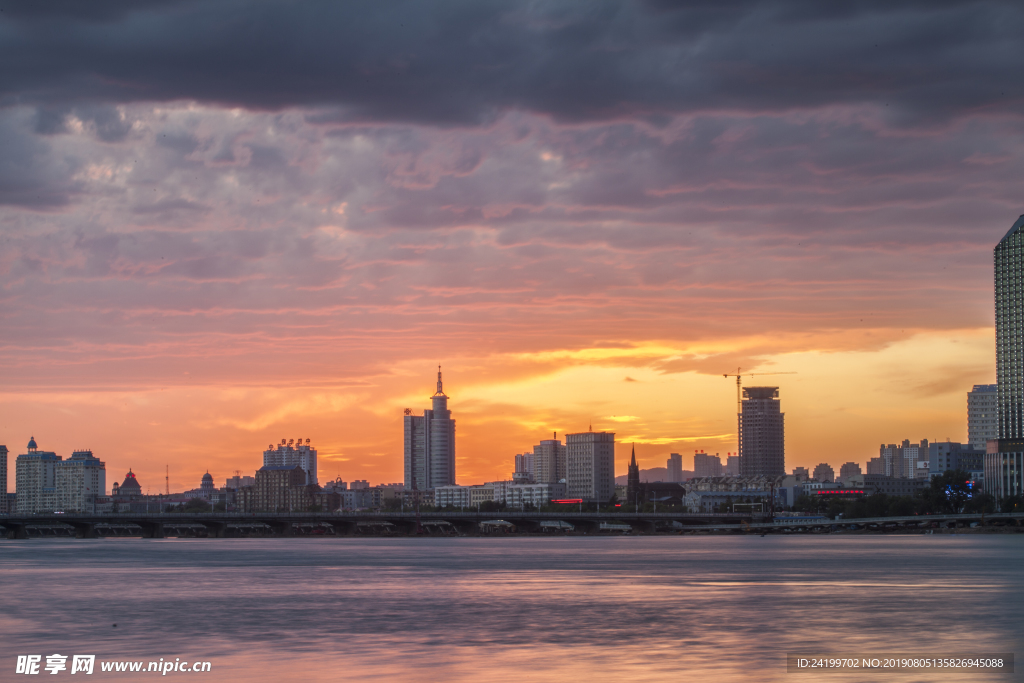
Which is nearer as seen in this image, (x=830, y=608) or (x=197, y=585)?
(x=830, y=608)

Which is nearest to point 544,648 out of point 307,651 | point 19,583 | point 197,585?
point 307,651

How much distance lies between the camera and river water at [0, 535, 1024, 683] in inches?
1689

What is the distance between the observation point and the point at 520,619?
58.9 meters

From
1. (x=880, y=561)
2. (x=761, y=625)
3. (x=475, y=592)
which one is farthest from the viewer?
(x=880, y=561)

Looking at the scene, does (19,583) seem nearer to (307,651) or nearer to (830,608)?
(307,651)

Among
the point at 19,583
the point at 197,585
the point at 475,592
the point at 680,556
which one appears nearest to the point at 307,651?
the point at 475,592

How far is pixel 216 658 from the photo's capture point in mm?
45594

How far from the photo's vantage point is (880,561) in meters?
113

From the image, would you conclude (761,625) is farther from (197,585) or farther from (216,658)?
(197,585)

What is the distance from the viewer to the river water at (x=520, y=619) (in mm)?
42906

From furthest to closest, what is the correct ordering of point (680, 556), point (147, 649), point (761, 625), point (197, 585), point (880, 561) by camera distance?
1. point (680, 556)
2. point (880, 561)
3. point (197, 585)
4. point (761, 625)
5. point (147, 649)

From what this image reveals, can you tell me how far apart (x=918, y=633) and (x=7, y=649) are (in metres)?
40.2

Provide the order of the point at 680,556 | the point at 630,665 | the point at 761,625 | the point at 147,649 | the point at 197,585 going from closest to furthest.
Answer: the point at 630,665 → the point at 147,649 → the point at 761,625 → the point at 197,585 → the point at 680,556

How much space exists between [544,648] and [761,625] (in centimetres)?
1292
